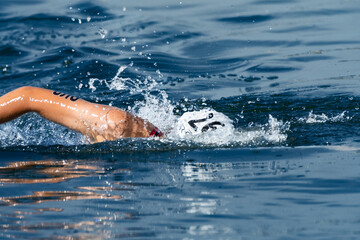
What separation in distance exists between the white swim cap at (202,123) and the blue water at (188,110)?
0.41ft

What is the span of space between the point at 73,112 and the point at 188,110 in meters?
2.83

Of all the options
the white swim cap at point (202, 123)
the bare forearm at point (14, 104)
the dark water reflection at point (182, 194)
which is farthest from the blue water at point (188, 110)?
the bare forearm at point (14, 104)

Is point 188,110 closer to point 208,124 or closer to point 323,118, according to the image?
point 323,118

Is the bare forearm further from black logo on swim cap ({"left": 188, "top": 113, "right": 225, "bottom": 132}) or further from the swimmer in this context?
black logo on swim cap ({"left": 188, "top": 113, "right": 225, "bottom": 132})

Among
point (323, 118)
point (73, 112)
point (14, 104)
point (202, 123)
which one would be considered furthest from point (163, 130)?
point (323, 118)

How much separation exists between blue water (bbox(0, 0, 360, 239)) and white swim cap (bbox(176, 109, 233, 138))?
0.12 metres

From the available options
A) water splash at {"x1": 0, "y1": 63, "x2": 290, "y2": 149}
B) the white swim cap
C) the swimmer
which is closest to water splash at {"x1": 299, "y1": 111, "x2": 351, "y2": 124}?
water splash at {"x1": 0, "y1": 63, "x2": 290, "y2": 149}

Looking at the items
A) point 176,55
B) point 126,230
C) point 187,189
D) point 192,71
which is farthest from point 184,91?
point 126,230

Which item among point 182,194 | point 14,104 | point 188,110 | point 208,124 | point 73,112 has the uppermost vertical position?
point 14,104

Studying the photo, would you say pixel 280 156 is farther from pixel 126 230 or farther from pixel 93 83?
pixel 93 83

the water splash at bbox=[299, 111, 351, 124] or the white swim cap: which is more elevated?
the white swim cap

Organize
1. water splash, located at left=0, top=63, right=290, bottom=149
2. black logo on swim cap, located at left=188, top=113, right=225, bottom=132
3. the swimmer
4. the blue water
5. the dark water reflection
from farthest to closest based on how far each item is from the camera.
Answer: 1. water splash, located at left=0, top=63, right=290, bottom=149
2. black logo on swim cap, located at left=188, top=113, right=225, bottom=132
3. the swimmer
4. the blue water
5. the dark water reflection

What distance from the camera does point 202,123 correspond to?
655cm

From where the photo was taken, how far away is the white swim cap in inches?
258
